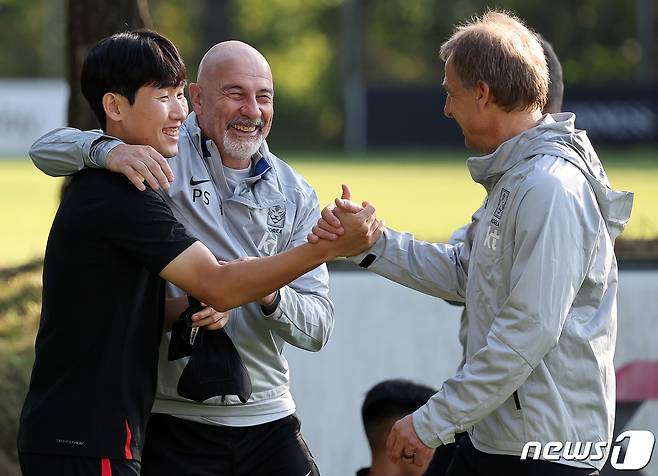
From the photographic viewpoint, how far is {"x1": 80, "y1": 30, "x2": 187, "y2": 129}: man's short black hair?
3.78 m

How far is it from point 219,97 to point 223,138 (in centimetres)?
15

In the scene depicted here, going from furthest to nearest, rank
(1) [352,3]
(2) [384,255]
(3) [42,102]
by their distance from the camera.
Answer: (1) [352,3] < (3) [42,102] < (2) [384,255]

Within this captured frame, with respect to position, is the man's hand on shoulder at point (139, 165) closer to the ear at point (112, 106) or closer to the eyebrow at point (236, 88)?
the ear at point (112, 106)

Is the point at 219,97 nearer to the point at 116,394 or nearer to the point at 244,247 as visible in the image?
the point at 244,247

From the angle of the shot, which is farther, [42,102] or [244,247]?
[42,102]

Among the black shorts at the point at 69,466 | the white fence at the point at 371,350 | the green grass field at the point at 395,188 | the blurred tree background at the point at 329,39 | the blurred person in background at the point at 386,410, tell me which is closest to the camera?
the black shorts at the point at 69,466

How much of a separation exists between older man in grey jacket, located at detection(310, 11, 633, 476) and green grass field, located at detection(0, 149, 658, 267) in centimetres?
783

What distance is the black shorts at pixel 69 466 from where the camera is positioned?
3570 mm

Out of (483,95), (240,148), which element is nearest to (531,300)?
(483,95)

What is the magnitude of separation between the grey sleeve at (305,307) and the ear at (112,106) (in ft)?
2.49

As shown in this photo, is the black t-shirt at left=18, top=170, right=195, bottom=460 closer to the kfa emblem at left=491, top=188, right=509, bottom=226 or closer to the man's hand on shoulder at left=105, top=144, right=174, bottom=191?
the man's hand on shoulder at left=105, top=144, right=174, bottom=191

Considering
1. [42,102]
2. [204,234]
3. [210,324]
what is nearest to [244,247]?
[204,234]

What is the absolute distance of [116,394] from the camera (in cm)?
365

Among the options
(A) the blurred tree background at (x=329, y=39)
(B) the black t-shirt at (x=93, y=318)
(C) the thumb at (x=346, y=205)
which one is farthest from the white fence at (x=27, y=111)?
(B) the black t-shirt at (x=93, y=318)
